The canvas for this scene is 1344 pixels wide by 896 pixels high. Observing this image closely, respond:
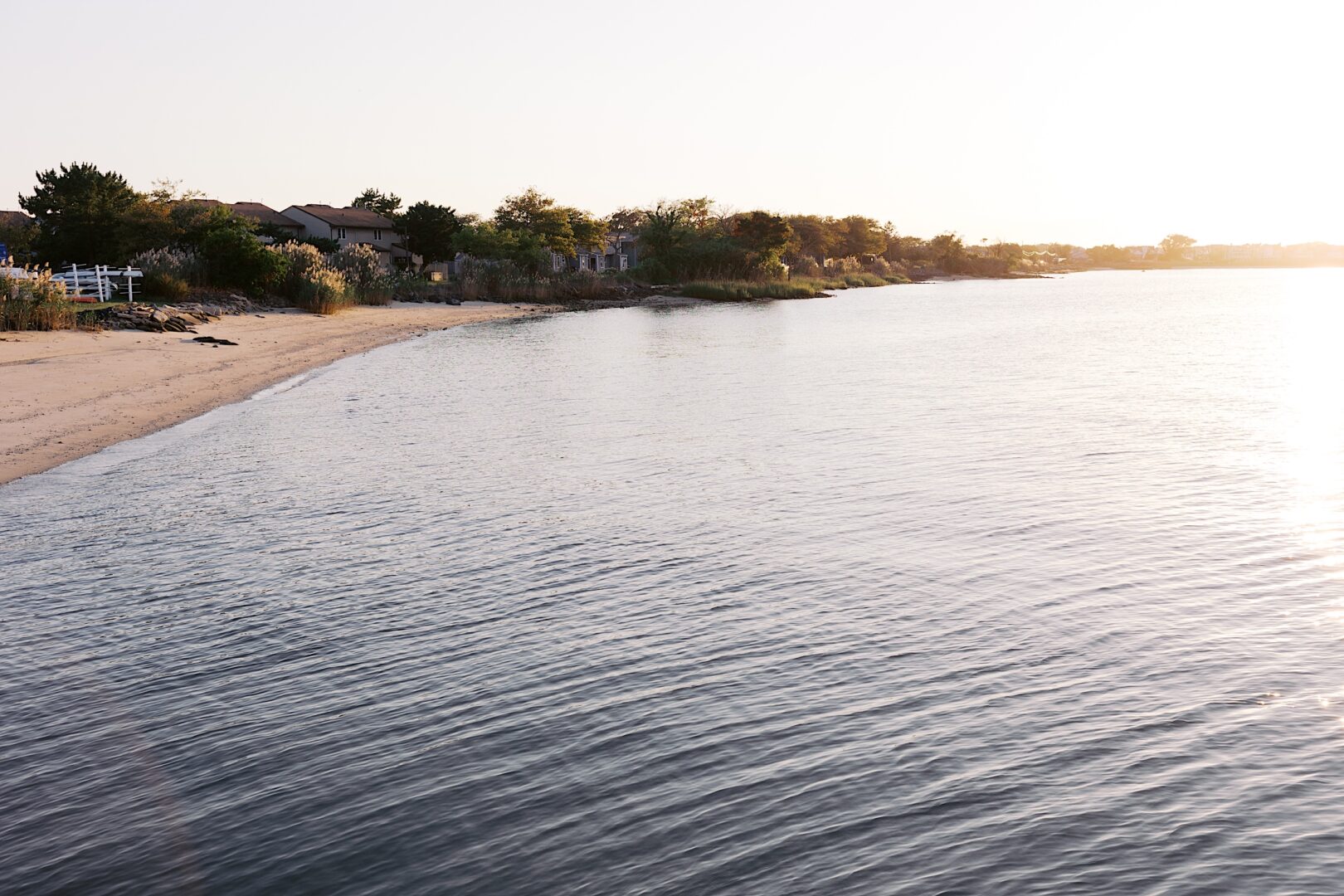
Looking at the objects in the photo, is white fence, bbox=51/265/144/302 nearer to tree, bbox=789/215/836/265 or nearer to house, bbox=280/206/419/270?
house, bbox=280/206/419/270

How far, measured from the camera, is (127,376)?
26172 millimetres

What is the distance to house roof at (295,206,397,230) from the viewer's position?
100875 mm

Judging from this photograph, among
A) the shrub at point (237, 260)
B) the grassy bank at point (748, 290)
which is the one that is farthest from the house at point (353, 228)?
the shrub at point (237, 260)

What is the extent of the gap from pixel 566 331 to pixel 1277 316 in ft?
133

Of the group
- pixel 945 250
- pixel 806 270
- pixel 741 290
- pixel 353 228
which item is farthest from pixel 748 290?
pixel 945 250

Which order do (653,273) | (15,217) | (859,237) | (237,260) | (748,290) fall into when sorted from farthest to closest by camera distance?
(859,237) → (15,217) → (653,273) → (748,290) → (237,260)

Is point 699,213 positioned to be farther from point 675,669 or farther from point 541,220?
point 675,669

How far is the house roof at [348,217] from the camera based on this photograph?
101 metres

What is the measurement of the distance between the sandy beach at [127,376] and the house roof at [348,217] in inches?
2277

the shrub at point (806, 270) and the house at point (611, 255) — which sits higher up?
the house at point (611, 255)

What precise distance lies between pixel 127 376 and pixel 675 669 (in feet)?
73.1

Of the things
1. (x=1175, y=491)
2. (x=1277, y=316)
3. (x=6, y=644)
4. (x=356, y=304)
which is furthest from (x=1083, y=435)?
(x=1277, y=316)

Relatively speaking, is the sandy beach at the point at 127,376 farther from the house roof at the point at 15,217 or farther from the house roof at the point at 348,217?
the house roof at the point at 15,217

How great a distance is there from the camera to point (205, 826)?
5.82m
